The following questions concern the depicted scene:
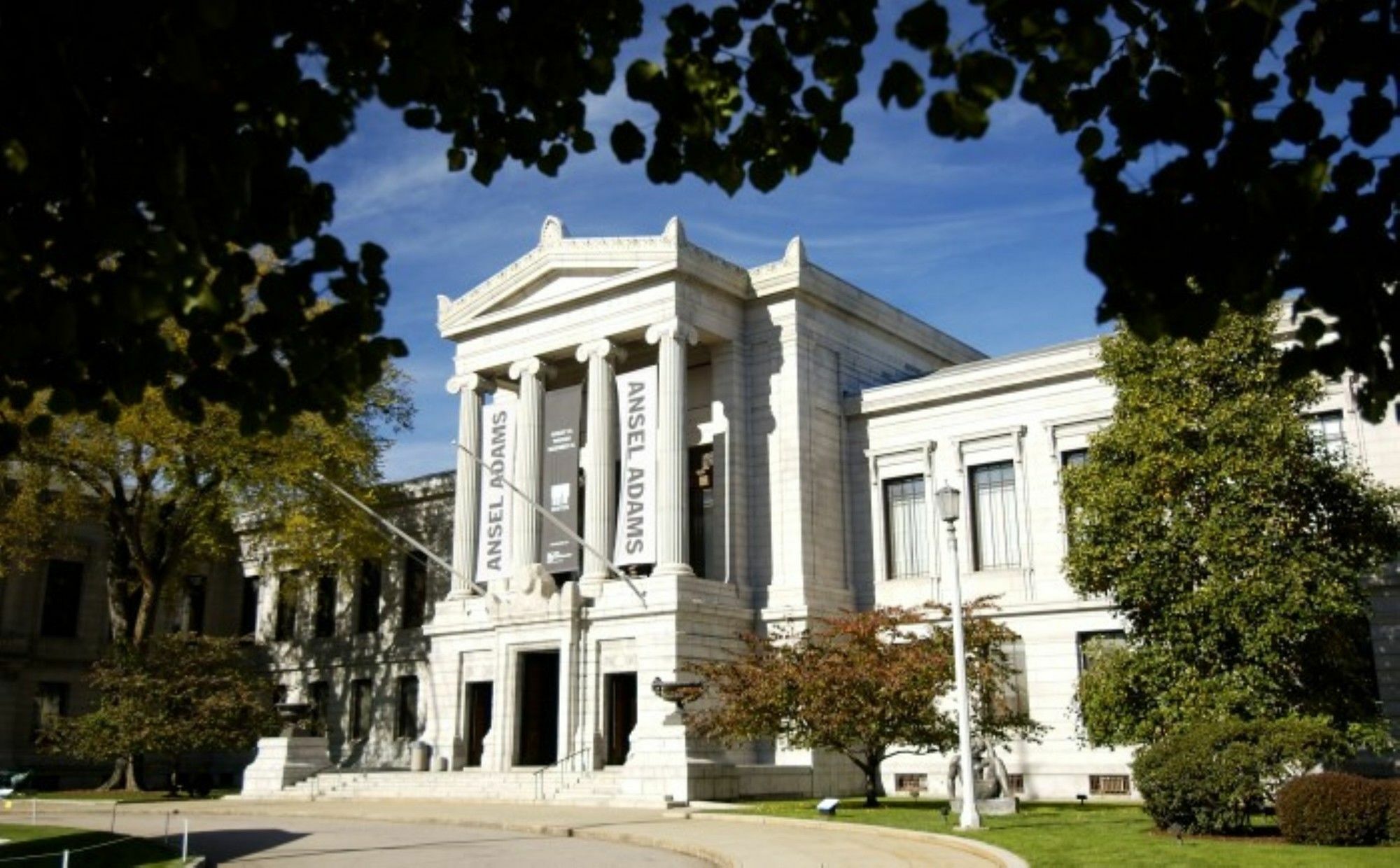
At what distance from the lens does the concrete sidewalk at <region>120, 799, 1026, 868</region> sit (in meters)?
16.0

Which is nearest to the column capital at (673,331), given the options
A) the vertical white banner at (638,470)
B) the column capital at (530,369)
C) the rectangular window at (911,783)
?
the vertical white banner at (638,470)

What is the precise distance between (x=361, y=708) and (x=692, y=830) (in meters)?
29.1

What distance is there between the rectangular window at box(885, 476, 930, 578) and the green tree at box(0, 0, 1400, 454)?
30498 mm

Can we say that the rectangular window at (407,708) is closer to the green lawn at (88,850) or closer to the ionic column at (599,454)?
the ionic column at (599,454)

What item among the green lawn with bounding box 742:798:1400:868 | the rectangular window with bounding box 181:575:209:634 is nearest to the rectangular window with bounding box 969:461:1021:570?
the green lawn with bounding box 742:798:1400:868

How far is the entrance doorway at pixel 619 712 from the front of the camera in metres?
35.0

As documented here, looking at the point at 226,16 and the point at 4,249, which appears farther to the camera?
the point at 4,249

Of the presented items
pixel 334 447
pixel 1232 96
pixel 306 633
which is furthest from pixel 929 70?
pixel 306 633

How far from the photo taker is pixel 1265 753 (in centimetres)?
1802

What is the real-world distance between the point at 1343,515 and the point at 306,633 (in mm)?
38855

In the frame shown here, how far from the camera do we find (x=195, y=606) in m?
54.3

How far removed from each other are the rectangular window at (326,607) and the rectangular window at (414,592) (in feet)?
13.0

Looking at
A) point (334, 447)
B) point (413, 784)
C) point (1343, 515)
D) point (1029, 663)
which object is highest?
point (334, 447)

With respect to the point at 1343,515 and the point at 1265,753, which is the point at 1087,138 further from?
the point at 1343,515
